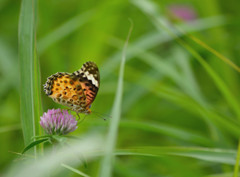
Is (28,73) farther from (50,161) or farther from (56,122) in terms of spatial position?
(50,161)

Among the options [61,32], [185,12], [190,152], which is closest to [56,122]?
[190,152]

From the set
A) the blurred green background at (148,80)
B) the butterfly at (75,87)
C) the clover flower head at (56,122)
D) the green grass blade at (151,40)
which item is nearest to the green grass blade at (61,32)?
the blurred green background at (148,80)

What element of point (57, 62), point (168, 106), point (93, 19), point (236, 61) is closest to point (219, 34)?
point (236, 61)

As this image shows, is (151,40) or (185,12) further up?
(185,12)

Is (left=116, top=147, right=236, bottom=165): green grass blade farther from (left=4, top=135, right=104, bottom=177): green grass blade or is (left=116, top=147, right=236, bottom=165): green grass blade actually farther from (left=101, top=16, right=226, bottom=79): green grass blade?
(left=101, top=16, right=226, bottom=79): green grass blade

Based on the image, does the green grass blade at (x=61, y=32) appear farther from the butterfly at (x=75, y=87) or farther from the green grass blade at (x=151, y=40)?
the butterfly at (x=75, y=87)

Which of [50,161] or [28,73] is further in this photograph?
[28,73]
